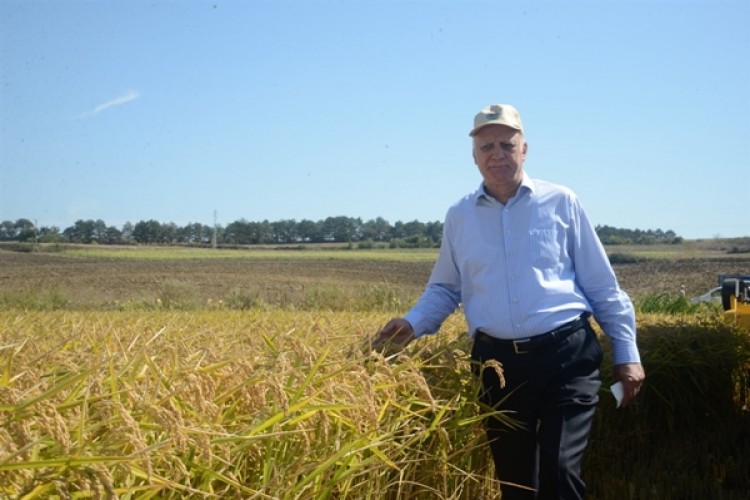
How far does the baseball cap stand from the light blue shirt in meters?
0.27

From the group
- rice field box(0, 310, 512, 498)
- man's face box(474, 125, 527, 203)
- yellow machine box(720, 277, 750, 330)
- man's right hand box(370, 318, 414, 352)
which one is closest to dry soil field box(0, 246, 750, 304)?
yellow machine box(720, 277, 750, 330)

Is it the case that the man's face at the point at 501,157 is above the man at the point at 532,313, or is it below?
above

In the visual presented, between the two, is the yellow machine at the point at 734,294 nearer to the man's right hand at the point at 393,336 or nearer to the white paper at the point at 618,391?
the white paper at the point at 618,391

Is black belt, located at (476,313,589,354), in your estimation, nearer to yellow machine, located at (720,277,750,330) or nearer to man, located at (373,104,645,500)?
man, located at (373,104,645,500)

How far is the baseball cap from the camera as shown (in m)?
3.27

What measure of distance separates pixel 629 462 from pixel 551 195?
3281mm

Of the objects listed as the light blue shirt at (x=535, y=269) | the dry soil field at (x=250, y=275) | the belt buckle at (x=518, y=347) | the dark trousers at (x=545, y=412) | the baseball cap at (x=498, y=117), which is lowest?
the dry soil field at (x=250, y=275)

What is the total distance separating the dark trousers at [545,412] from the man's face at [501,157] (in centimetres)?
73

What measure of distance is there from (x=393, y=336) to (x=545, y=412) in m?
0.76

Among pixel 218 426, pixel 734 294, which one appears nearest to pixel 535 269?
pixel 218 426

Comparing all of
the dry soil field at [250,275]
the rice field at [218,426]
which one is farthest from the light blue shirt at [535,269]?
the dry soil field at [250,275]

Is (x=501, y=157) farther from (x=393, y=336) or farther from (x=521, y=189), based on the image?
(x=393, y=336)

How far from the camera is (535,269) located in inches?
127

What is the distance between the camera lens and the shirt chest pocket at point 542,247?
3246mm
